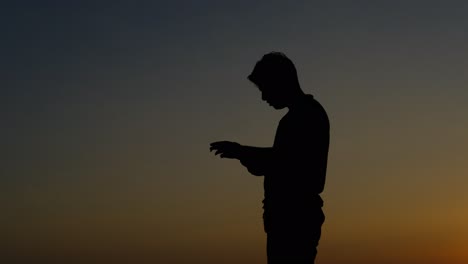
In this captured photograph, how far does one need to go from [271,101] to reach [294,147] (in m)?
0.51

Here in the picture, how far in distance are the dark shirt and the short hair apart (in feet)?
1.15

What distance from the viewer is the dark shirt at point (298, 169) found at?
10.2 meters

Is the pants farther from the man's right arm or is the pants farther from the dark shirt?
the man's right arm

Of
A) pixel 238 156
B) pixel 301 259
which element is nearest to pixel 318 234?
pixel 301 259

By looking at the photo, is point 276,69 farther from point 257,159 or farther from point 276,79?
point 257,159

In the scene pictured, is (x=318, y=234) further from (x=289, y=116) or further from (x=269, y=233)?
(x=289, y=116)

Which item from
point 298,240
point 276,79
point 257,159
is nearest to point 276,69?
point 276,79

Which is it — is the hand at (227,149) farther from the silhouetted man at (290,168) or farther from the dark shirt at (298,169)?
the dark shirt at (298,169)

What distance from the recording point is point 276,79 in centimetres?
1037

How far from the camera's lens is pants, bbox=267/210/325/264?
10.2 metres

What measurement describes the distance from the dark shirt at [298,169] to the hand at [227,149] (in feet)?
1.29

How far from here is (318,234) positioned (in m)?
10.3

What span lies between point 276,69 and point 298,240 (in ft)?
5.15

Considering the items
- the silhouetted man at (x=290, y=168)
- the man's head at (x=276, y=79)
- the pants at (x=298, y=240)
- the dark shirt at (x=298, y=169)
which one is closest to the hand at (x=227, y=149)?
the silhouetted man at (x=290, y=168)
